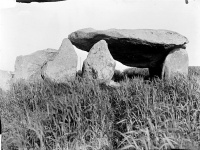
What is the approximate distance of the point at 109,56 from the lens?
8.95m

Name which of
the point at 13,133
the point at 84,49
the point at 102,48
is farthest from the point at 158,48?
the point at 13,133

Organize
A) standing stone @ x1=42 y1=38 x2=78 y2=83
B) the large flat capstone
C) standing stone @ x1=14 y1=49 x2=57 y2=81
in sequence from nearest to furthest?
standing stone @ x1=42 y1=38 x2=78 y2=83, the large flat capstone, standing stone @ x1=14 y1=49 x2=57 y2=81

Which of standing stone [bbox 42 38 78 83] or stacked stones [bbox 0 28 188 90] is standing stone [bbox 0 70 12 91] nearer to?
stacked stones [bbox 0 28 188 90]

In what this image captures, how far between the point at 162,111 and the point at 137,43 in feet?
15.6

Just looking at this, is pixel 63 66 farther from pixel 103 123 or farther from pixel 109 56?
pixel 103 123

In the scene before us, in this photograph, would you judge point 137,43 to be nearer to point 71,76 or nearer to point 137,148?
point 71,76

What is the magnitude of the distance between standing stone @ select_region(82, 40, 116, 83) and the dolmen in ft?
1.70

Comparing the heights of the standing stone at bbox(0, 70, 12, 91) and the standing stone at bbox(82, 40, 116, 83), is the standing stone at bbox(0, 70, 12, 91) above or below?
below

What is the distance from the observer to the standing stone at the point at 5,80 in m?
9.93

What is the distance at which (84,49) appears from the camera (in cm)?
1062

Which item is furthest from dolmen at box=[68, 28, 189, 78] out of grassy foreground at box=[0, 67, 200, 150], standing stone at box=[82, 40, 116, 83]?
grassy foreground at box=[0, 67, 200, 150]

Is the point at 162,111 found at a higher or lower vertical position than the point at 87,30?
lower

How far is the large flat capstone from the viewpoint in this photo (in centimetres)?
915

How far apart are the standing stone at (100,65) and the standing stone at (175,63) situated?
5.29ft
